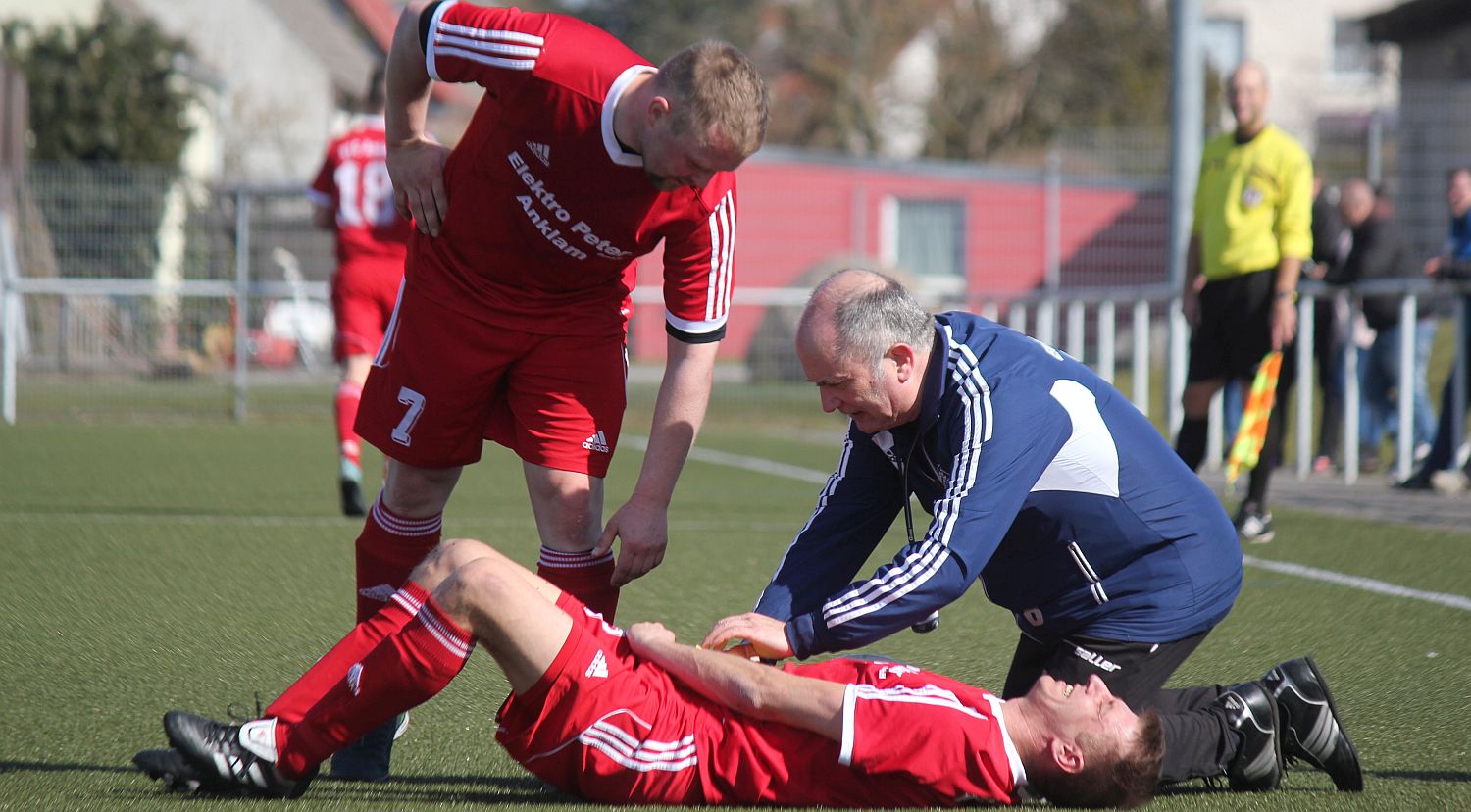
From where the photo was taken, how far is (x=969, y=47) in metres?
39.6

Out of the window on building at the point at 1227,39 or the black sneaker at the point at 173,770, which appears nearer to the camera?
the black sneaker at the point at 173,770

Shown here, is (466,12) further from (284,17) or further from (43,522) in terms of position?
(284,17)

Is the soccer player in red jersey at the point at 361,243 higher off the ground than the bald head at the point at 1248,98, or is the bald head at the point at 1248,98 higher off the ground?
the bald head at the point at 1248,98

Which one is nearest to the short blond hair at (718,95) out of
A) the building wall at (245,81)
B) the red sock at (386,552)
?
the red sock at (386,552)

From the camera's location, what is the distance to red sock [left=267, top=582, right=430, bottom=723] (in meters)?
3.25

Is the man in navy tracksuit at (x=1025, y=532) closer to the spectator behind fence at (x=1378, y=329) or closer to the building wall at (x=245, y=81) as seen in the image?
the spectator behind fence at (x=1378, y=329)

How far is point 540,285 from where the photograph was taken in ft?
13.0

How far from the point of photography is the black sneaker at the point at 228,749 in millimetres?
3193

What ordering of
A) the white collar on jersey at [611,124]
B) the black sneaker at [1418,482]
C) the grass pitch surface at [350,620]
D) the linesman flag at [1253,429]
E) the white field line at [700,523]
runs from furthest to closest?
the black sneaker at [1418,482], the linesman flag at [1253,429], the white field line at [700,523], the grass pitch surface at [350,620], the white collar on jersey at [611,124]

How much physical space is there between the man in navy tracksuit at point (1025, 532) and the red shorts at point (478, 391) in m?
0.62

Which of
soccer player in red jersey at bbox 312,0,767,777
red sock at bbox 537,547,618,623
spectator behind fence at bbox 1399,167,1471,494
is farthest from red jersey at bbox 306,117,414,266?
spectator behind fence at bbox 1399,167,1471,494

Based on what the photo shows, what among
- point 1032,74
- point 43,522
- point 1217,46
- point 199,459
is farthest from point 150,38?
point 1217,46

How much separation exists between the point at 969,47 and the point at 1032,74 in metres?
2.00

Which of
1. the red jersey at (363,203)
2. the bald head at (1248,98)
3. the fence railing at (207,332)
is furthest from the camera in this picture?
the fence railing at (207,332)
